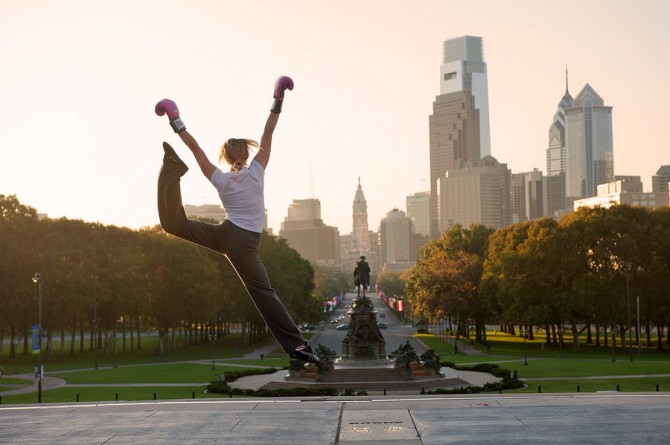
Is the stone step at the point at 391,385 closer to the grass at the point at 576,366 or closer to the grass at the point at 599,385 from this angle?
the grass at the point at 599,385

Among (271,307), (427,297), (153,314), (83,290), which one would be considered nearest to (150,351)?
(153,314)

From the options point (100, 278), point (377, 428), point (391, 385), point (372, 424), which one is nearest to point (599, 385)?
point (391, 385)

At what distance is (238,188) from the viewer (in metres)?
10.2

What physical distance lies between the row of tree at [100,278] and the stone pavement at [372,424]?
65.3m

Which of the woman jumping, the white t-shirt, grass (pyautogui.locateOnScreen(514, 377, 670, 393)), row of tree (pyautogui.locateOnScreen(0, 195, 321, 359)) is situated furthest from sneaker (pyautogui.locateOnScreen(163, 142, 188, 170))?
row of tree (pyautogui.locateOnScreen(0, 195, 321, 359))

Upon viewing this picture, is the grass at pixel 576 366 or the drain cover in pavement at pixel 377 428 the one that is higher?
the drain cover in pavement at pixel 377 428

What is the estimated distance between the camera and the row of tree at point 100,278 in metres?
81.8

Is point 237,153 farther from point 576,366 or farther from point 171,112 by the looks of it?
point 576,366

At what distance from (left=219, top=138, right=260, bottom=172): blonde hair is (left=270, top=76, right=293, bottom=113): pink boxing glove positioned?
534mm

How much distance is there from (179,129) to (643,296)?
3349 inches

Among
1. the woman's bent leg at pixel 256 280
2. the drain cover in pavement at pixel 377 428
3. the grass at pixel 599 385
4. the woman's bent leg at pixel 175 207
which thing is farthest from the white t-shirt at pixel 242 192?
the grass at pixel 599 385

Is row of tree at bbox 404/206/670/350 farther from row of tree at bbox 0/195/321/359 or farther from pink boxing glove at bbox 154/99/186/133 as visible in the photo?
pink boxing glove at bbox 154/99/186/133

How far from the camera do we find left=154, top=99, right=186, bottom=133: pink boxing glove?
10352 millimetres

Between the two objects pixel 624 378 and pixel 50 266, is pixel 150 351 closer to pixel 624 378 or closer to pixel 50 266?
pixel 50 266
